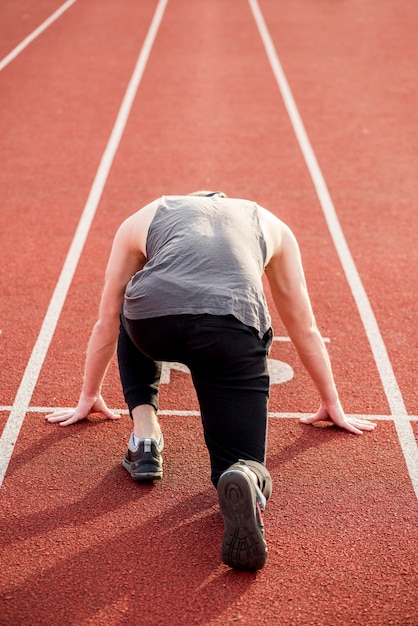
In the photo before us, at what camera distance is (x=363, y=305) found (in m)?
6.54

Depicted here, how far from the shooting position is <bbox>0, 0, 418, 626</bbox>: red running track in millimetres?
3396

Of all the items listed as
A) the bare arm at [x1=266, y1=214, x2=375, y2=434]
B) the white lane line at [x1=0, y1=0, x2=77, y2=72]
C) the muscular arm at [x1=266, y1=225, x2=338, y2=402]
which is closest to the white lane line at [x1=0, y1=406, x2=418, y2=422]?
the bare arm at [x1=266, y1=214, x2=375, y2=434]

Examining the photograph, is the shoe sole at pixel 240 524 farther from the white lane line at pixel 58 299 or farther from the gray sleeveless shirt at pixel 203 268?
the white lane line at pixel 58 299

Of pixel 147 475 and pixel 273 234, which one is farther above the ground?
pixel 273 234

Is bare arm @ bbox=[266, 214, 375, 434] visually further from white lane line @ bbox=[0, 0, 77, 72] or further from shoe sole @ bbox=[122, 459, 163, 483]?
white lane line @ bbox=[0, 0, 77, 72]

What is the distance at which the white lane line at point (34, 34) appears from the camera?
1590cm

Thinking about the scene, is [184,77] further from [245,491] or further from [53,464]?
[245,491]

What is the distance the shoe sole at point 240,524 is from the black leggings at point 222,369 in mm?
219

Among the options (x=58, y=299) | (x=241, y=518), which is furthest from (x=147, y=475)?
(x=58, y=299)

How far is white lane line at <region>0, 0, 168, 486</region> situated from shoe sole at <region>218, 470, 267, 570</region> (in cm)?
134

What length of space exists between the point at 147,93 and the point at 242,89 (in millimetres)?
1528

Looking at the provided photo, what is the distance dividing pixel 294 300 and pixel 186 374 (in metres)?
1.58

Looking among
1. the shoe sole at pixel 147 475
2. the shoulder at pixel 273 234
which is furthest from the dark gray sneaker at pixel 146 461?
the shoulder at pixel 273 234

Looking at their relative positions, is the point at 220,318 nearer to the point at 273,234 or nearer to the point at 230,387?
the point at 230,387
